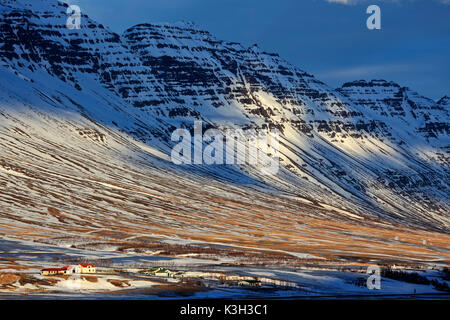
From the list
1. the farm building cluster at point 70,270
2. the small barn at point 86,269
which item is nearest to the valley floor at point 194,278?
the small barn at point 86,269

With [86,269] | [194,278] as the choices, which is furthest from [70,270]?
[194,278]

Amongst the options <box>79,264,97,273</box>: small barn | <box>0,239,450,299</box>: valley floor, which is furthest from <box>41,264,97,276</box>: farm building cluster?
<box>0,239,450,299</box>: valley floor

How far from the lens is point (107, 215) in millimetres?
188625

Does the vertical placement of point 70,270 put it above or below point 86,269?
below

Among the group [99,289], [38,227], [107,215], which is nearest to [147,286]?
[99,289]

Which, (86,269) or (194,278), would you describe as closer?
(86,269)

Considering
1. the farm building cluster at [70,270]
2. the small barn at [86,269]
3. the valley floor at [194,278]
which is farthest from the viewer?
the small barn at [86,269]

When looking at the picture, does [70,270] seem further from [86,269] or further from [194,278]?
[194,278]

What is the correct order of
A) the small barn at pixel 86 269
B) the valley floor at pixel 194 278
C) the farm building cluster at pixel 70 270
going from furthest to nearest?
1. the small barn at pixel 86 269
2. the farm building cluster at pixel 70 270
3. the valley floor at pixel 194 278

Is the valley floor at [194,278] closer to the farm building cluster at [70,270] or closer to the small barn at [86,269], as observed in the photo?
the small barn at [86,269]

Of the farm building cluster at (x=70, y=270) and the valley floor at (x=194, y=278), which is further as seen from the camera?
the farm building cluster at (x=70, y=270)

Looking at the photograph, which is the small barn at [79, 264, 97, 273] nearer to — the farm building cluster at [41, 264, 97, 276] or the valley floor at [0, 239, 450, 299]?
the farm building cluster at [41, 264, 97, 276]
